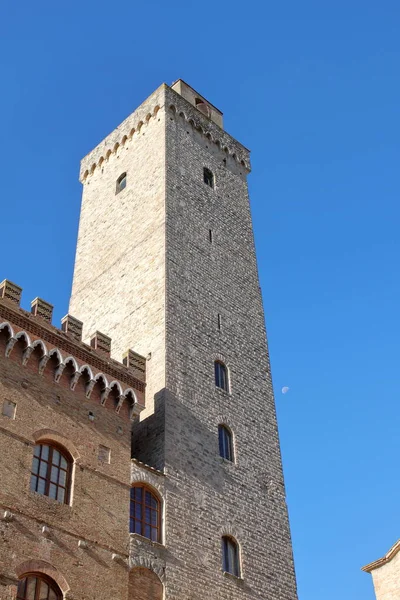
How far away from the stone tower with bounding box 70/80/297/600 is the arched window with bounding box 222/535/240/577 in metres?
0.04

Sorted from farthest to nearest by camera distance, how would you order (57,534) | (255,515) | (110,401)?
1. (255,515)
2. (110,401)
3. (57,534)

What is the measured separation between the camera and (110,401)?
862 inches

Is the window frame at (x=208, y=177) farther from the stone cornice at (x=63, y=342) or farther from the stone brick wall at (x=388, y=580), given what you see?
the stone brick wall at (x=388, y=580)

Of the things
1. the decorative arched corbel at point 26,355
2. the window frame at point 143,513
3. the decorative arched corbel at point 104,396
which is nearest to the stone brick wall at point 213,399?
the window frame at point 143,513

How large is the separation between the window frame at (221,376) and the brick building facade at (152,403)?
5cm

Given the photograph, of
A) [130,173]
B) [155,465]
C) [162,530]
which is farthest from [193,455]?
[130,173]

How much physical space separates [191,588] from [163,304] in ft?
29.8

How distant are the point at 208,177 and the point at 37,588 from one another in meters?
19.7

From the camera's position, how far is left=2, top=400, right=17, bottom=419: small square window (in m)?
18.9

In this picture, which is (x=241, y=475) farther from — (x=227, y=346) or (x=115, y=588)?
(x=115, y=588)

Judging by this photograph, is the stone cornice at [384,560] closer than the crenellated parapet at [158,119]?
Yes

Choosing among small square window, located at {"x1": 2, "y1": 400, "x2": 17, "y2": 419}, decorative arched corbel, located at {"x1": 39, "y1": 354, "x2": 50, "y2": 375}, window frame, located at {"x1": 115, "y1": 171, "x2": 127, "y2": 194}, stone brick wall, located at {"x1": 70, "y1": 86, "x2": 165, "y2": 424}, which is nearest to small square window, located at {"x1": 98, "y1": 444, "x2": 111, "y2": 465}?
decorative arched corbel, located at {"x1": 39, "y1": 354, "x2": 50, "y2": 375}

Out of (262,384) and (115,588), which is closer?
(115,588)

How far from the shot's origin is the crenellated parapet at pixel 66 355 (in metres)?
20.2
